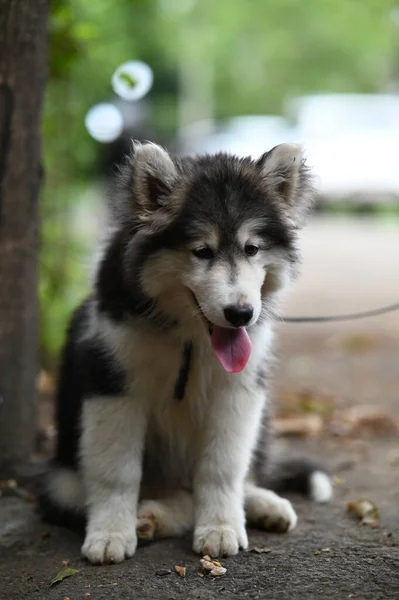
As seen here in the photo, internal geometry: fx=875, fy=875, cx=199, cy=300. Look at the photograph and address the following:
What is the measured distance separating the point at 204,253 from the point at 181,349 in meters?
0.53

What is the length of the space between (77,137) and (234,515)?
16.9 ft

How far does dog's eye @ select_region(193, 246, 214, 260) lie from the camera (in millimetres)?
3838

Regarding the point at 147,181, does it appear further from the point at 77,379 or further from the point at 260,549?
the point at 260,549

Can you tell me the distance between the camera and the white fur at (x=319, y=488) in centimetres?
493

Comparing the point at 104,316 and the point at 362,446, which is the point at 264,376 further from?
the point at 362,446

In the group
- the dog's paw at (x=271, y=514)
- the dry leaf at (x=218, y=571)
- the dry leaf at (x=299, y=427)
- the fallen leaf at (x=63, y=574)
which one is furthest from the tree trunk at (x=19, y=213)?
the dry leaf at (x=299, y=427)

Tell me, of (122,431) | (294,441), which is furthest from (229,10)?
(122,431)

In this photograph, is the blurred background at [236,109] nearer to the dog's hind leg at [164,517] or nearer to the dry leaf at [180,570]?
the dog's hind leg at [164,517]

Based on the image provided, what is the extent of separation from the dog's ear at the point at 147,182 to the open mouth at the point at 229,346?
459 mm

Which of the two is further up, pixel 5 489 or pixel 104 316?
pixel 104 316

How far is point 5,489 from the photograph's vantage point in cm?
497

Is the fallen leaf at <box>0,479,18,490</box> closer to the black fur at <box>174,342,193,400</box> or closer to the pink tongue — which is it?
the black fur at <box>174,342,193,400</box>

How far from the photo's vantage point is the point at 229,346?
12.8 ft

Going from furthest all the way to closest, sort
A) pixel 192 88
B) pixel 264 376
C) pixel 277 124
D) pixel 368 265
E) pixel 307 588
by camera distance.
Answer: pixel 192 88, pixel 277 124, pixel 368 265, pixel 264 376, pixel 307 588
